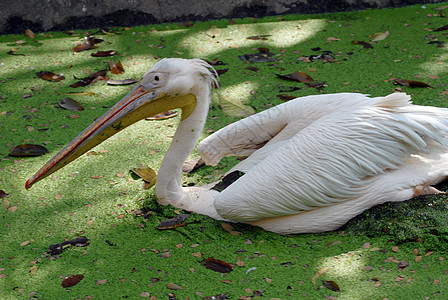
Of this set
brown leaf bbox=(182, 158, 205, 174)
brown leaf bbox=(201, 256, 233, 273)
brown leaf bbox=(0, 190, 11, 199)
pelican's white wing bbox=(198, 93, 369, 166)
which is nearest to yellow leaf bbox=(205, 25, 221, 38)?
brown leaf bbox=(182, 158, 205, 174)

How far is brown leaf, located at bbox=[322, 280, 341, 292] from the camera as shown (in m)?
1.95

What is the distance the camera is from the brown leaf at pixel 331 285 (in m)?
1.95

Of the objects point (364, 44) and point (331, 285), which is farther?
point (364, 44)

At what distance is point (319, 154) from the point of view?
2.28 meters

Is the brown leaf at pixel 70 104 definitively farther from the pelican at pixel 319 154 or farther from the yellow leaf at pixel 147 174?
the pelican at pixel 319 154

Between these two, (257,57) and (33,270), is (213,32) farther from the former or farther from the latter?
(33,270)

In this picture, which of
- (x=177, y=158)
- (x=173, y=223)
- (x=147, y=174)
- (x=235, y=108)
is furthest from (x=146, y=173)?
(x=235, y=108)

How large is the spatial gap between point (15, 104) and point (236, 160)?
1761 millimetres

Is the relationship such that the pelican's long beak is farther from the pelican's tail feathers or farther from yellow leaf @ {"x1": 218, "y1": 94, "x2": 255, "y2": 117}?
yellow leaf @ {"x1": 218, "y1": 94, "x2": 255, "y2": 117}

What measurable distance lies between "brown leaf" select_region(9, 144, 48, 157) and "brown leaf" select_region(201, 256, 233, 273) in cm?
152

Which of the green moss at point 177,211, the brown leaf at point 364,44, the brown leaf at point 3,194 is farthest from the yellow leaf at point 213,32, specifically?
the brown leaf at point 3,194

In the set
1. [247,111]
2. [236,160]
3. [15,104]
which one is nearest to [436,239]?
[236,160]

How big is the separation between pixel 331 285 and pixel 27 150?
2098 mm

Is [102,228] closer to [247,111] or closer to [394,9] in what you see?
[247,111]
